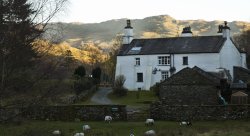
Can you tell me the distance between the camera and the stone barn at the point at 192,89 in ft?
137

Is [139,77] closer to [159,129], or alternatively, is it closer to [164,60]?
[164,60]

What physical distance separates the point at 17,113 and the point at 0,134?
40.3 feet

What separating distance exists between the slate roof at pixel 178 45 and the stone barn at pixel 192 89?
2205 cm

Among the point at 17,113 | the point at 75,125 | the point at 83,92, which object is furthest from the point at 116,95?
the point at 17,113

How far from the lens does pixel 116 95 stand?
59.8 meters

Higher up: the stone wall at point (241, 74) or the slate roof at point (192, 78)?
the slate roof at point (192, 78)

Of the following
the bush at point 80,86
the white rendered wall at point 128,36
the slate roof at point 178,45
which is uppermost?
the white rendered wall at point 128,36

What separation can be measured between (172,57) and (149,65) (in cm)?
414

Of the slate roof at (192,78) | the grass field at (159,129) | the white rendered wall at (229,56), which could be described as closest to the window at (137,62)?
the white rendered wall at (229,56)

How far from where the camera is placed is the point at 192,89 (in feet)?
138

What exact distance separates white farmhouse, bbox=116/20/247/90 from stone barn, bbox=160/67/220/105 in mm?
21059

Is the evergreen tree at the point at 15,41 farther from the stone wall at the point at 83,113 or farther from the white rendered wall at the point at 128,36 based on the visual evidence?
the white rendered wall at the point at 128,36

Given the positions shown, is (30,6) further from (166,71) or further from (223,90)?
(166,71)

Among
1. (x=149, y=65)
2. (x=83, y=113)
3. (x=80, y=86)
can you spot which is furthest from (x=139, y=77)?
(x=83, y=113)
